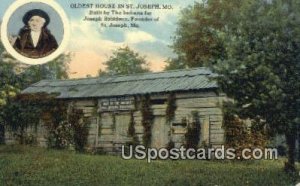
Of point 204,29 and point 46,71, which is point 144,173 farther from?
point 204,29

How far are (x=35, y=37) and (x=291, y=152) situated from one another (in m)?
3.84

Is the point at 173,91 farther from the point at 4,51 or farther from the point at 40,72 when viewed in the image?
the point at 4,51

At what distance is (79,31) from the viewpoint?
7641mm

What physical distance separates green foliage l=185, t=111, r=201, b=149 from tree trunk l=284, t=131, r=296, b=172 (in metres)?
1.72

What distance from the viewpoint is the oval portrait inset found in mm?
7543

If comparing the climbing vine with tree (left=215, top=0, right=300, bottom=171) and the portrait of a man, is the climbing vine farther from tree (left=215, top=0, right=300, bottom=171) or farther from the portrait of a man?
tree (left=215, top=0, right=300, bottom=171)

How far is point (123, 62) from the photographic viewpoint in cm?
840

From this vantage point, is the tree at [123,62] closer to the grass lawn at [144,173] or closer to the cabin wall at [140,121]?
the cabin wall at [140,121]

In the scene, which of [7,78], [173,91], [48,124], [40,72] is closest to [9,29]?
[7,78]

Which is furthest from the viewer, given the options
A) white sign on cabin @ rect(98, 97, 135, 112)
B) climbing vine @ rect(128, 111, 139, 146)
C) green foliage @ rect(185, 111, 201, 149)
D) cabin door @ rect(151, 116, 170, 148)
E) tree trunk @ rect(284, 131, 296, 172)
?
white sign on cabin @ rect(98, 97, 135, 112)

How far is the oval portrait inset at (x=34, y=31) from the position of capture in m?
7.54

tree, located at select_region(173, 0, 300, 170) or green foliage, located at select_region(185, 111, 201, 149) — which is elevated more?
tree, located at select_region(173, 0, 300, 170)

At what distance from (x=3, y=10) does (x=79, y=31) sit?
102 centimetres

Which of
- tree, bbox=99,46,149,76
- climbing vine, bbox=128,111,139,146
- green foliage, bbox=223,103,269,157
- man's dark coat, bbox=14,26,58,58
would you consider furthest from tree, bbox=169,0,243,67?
man's dark coat, bbox=14,26,58,58
